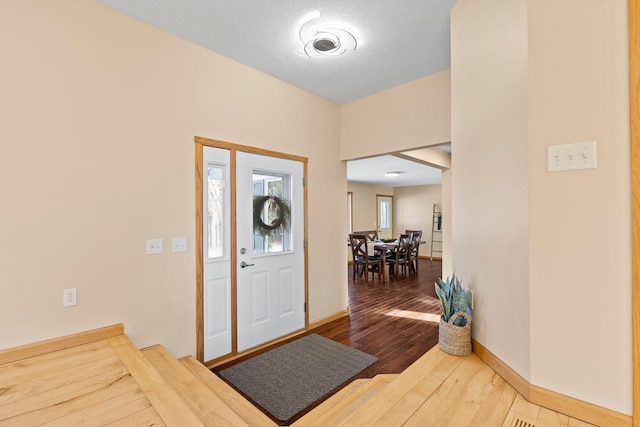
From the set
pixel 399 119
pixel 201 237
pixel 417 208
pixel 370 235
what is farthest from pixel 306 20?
pixel 417 208

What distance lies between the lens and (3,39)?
68.0 inches

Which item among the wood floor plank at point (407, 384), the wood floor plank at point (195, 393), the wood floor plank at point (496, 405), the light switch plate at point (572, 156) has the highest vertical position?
the light switch plate at point (572, 156)

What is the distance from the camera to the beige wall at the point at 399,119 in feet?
10.0

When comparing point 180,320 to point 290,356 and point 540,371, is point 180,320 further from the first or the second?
point 540,371

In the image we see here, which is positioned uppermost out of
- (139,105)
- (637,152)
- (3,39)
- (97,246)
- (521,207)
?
(3,39)

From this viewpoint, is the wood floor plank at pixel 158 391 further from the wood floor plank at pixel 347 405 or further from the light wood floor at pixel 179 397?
the wood floor plank at pixel 347 405

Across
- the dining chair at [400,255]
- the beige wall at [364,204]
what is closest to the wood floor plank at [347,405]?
the dining chair at [400,255]

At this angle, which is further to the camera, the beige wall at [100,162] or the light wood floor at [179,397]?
the beige wall at [100,162]

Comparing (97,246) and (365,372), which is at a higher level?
(97,246)

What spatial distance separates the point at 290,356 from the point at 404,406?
5.61 ft

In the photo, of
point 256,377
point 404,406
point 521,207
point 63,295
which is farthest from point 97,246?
point 521,207

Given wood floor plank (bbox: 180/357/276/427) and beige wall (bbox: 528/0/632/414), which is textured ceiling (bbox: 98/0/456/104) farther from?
wood floor plank (bbox: 180/357/276/427)

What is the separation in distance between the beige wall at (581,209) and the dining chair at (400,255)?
207 inches

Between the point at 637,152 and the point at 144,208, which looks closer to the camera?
the point at 637,152
